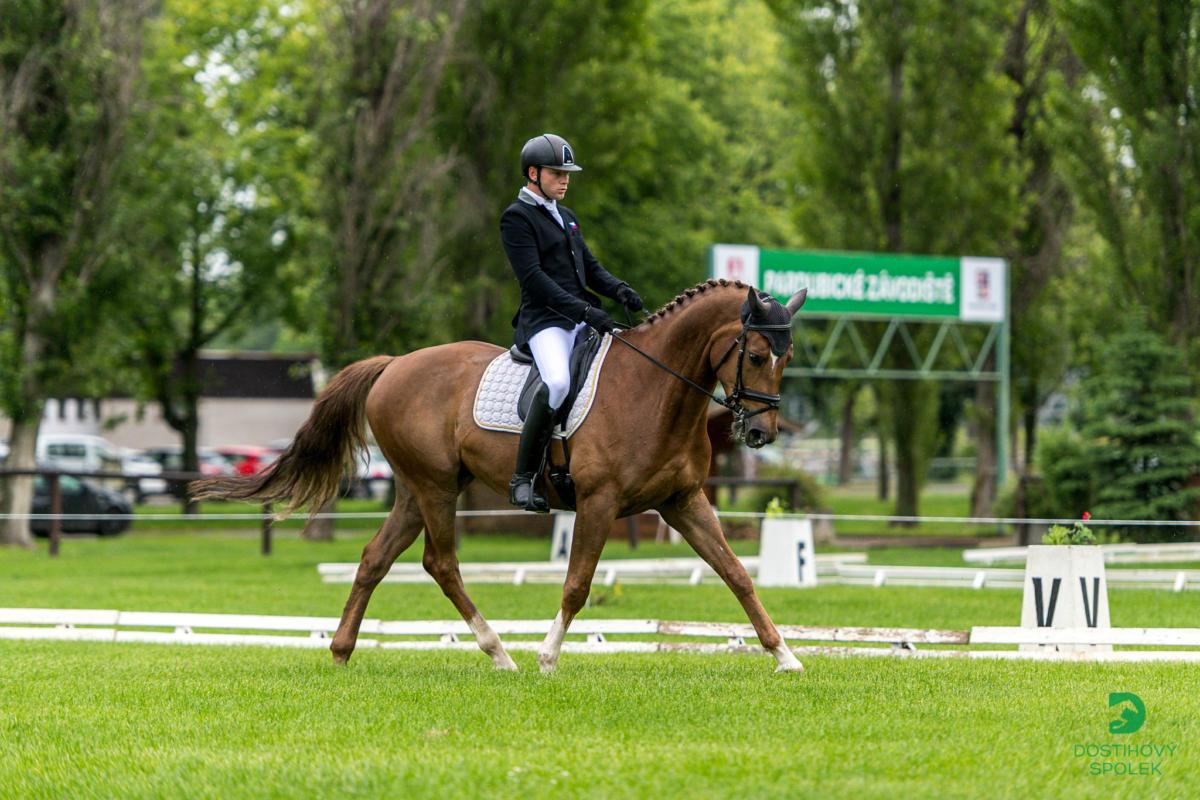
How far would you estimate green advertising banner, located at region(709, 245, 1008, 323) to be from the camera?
94.5ft

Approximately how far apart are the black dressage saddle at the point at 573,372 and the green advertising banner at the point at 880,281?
18.6m

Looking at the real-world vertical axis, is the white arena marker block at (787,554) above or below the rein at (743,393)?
below

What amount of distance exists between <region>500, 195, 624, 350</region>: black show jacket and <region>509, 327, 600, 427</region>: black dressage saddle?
0.41 feet

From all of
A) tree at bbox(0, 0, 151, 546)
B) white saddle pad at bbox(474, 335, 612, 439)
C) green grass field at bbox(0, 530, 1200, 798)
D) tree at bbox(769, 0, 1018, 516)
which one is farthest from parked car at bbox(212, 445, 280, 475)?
white saddle pad at bbox(474, 335, 612, 439)

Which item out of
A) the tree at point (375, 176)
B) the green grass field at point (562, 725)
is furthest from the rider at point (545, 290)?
the tree at point (375, 176)

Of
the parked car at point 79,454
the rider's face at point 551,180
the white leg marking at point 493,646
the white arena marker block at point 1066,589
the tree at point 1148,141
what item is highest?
the tree at point 1148,141

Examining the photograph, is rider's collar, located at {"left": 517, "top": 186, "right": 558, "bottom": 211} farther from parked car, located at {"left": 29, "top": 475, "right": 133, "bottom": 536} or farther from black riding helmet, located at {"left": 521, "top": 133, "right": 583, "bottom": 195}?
parked car, located at {"left": 29, "top": 475, "right": 133, "bottom": 536}

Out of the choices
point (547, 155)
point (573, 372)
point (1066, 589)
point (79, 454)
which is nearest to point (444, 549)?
point (573, 372)

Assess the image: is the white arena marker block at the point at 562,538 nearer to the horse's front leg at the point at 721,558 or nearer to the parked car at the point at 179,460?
the horse's front leg at the point at 721,558

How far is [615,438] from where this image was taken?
30.4 feet

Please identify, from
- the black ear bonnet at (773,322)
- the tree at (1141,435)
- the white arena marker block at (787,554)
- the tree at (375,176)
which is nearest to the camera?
the black ear bonnet at (773,322)

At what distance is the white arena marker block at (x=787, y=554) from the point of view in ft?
60.6

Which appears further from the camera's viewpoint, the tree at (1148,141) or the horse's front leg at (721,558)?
the tree at (1148,141)

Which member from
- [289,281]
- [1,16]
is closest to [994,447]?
[289,281]
